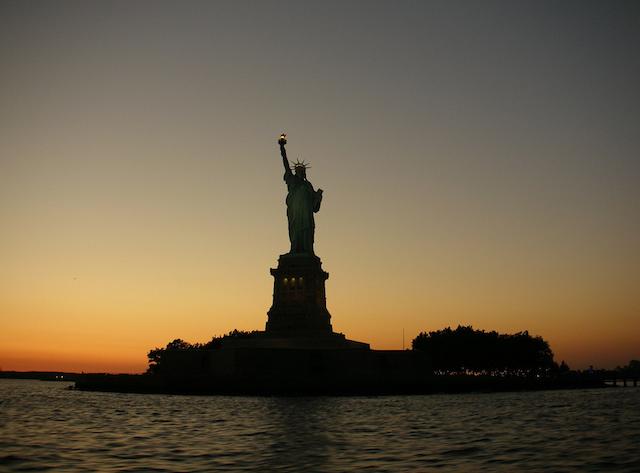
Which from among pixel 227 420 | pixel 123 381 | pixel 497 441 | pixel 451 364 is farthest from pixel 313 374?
pixel 451 364

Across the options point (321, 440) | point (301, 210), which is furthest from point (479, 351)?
point (321, 440)

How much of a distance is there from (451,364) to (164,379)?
48.2 metres

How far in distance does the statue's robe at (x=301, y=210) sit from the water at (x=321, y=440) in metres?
28.0

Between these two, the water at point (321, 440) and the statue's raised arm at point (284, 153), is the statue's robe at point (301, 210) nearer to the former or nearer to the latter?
the statue's raised arm at point (284, 153)

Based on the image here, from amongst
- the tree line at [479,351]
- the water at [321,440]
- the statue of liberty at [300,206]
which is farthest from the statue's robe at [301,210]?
the tree line at [479,351]

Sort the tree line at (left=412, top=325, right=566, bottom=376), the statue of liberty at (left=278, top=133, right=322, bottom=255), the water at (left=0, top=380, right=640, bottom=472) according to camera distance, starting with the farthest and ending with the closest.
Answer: the tree line at (left=412, top=325, right=566, bottom=376) → the statue of liberty at (left=278, top=133, right=322, bottom=255) → the water at (left=0, top=380, right=640, bottom=472)

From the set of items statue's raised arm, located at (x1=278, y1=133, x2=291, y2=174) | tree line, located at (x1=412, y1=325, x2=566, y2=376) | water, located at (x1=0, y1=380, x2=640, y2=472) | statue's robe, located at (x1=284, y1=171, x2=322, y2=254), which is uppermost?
statue's raised arm, located at (x1=278, y1=133, x2=291, y2=174)

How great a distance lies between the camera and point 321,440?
74.6 feet

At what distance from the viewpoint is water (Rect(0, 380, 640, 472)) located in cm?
1753

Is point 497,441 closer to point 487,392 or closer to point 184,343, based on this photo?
point 487,392

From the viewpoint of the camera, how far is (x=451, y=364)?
311 ft

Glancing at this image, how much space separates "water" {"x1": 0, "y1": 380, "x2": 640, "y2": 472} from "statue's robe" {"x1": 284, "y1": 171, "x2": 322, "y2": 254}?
28045 millimetres

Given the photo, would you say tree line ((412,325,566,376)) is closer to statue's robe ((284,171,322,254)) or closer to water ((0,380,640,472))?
statue's robe ((284,171,322,254))

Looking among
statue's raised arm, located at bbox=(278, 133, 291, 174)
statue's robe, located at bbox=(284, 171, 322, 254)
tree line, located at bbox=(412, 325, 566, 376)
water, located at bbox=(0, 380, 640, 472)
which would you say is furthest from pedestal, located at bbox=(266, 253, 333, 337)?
tree line, located at bbox=(412, 325, 566, 376)
